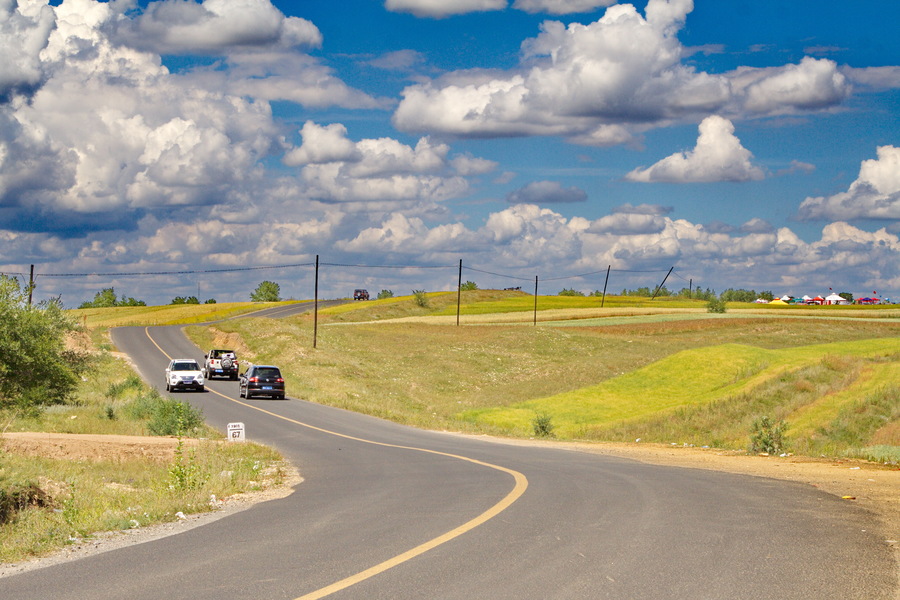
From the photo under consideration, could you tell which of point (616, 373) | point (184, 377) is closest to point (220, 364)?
point (184, 377)

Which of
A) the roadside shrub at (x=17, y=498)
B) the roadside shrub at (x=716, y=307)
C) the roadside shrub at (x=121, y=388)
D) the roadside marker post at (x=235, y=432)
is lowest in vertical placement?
the roadside shrub at (x=121, y=388)

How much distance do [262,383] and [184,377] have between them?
5.97 meters

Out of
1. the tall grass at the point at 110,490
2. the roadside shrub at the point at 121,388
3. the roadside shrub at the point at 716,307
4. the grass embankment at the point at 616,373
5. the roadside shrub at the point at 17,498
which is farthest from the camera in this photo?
the roadside shrub at the point at 716,307

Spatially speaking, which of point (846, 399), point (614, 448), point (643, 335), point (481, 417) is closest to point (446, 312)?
point (643, 335)

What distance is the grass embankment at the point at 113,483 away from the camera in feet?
32.0

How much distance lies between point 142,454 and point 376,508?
12.9 meters

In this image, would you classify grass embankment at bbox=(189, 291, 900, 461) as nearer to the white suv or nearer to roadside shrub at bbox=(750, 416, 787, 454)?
roadside shrub at bbox=(750, 416, 787, 454)

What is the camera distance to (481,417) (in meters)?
43.2

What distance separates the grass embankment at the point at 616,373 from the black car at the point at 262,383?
3.03 metres

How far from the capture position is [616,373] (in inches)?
2371

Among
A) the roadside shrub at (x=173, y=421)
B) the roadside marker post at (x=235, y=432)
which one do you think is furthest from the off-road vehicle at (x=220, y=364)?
the roadside marker post at (x=235, y=432)

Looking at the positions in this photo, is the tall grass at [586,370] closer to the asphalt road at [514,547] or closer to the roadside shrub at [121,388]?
the roadside shrub at [121,388]

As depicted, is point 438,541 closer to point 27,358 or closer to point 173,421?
point 173,421

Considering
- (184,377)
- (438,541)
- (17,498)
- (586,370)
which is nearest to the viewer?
(438,541)
